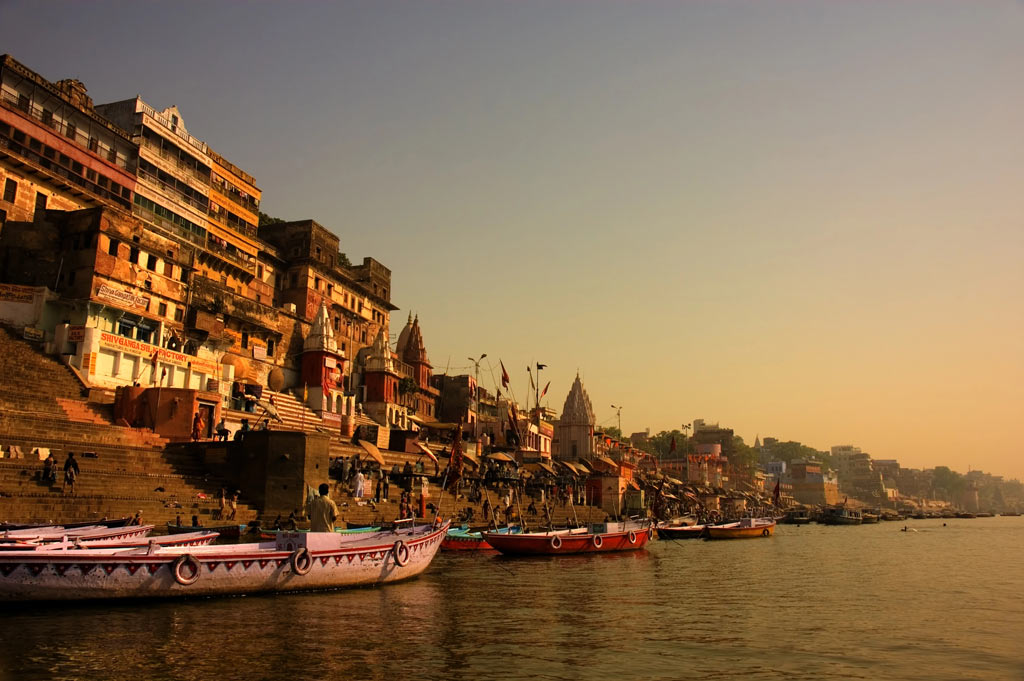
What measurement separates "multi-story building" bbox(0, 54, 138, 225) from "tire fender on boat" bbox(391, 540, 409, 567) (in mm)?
28605

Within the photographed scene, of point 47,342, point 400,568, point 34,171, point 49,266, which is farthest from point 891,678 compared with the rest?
point 34,171

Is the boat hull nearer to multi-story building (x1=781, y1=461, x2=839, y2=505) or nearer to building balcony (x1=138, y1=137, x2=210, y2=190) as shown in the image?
building balcony (x1=138, y1=137, x2=210, y2=190)

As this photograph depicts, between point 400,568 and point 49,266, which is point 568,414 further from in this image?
point 400,568

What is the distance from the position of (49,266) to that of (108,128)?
9089 millimetres

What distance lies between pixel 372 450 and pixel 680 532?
21.0m

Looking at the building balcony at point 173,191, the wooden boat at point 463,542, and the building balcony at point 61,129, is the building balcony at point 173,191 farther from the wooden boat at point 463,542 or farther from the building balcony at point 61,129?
the wooden boat at point 463,542

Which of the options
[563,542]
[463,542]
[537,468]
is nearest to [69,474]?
[463,542]

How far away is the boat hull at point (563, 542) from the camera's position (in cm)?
2925

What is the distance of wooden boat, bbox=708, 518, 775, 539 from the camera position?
52.1m

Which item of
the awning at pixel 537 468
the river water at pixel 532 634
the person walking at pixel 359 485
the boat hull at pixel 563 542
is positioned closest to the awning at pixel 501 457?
the awning at pixel 537 468

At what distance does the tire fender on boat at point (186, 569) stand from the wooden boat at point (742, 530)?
42440mm

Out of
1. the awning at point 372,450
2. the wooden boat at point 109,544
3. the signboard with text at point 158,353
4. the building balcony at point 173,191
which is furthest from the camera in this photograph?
the building balcony at point 173,191

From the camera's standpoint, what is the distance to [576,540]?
103 ft

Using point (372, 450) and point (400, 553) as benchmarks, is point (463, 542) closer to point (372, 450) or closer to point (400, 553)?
point (372, 450)
